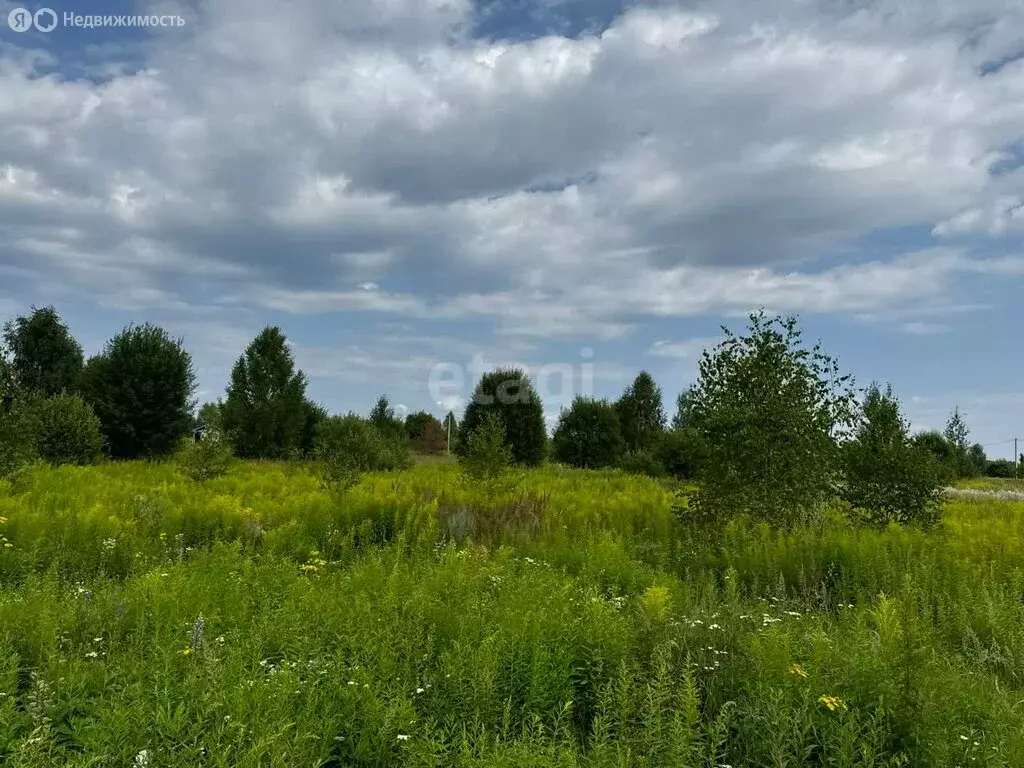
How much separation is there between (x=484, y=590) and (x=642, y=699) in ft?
7.95

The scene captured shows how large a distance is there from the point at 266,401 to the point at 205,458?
18.5 metres

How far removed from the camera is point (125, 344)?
88.2ft

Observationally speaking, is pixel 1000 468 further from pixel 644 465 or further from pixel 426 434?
pixel 426 434

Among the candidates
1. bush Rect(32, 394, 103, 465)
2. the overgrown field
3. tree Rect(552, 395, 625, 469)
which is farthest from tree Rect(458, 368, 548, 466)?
the overgrown field

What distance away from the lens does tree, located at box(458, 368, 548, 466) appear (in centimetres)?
2878

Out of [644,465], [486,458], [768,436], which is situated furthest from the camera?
[644,465]

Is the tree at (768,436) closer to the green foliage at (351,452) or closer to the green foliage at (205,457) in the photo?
the green foliage at (351,452)

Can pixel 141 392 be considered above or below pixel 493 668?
above

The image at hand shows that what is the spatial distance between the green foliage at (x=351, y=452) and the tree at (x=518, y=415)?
345 centimetres

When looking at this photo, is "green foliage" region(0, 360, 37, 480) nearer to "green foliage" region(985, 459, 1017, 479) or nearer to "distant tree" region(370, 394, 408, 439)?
"distant tree" region(370, 394, 408, 439)

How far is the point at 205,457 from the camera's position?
56.8 feet

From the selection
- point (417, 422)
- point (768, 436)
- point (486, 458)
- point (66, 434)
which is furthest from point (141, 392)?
point (417, 422)

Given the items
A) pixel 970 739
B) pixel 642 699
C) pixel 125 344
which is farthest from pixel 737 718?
pixel 125 344

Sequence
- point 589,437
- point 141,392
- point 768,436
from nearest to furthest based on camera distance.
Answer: point 768,436, point 141,392, point 589,437
